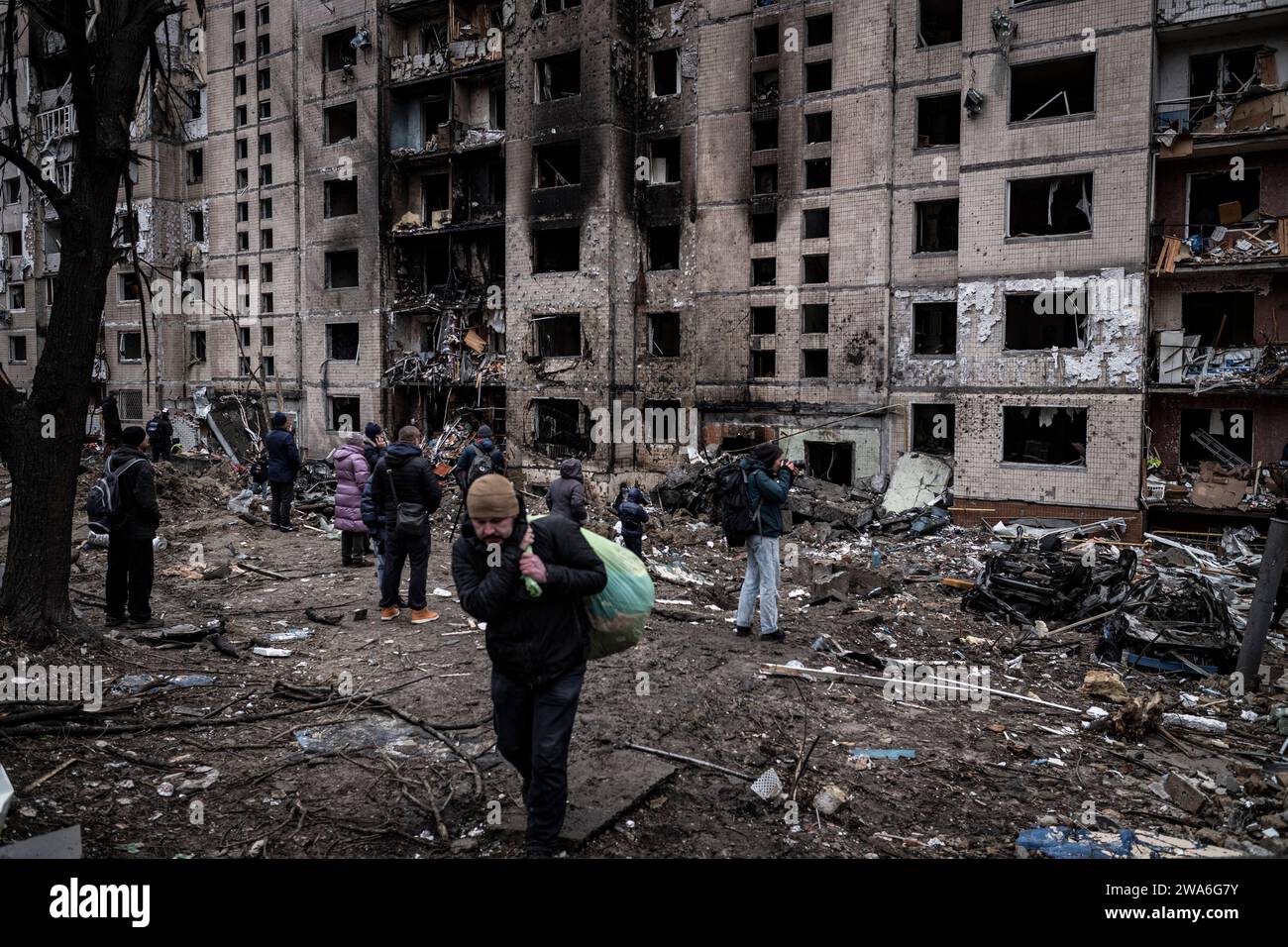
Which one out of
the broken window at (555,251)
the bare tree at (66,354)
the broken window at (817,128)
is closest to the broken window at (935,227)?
the broken window at (817,128)

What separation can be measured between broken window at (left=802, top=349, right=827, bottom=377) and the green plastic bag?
20.1 meters

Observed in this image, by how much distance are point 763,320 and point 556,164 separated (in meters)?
9.46

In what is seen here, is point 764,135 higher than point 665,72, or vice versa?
point 665,72

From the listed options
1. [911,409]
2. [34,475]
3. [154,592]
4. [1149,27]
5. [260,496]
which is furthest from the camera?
[911,409]

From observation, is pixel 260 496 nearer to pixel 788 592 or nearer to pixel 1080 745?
pixel 788 592

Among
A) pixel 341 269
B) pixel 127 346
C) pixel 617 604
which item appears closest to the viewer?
pixel 617 604

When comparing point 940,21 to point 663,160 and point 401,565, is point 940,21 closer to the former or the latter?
point 663,160

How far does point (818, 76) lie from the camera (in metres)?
23.8

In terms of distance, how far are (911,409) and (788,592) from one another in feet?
36.9

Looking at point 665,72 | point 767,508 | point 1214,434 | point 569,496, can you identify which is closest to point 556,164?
point 665,72

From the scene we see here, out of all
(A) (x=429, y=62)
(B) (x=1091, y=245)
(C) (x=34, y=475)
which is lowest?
(C) (x=34, y=475)
